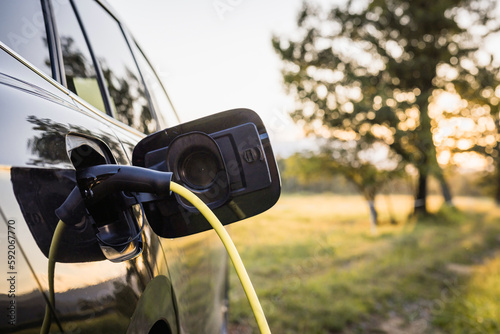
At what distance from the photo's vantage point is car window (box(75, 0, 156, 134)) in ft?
5.33

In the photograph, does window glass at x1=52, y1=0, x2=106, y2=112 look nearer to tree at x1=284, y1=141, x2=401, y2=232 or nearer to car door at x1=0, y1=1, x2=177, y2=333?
car door at x1=0, y1=1, x2=177, y2=333

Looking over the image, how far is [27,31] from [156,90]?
1238 mm

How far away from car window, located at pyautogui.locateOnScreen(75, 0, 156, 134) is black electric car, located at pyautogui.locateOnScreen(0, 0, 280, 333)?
0.05 feet

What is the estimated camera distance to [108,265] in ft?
2.86

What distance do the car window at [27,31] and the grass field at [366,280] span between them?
358 centimetres

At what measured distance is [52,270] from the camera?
2.37 ft

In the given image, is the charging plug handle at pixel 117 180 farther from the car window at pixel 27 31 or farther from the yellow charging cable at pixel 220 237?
the car window at pixel 27 31

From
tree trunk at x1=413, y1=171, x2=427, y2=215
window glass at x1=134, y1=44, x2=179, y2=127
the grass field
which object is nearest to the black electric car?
window glass at x1=134, y1=44, x2=179, y2=127

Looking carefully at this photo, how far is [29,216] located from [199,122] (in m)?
0.47

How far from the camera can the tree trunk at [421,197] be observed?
1695 cm

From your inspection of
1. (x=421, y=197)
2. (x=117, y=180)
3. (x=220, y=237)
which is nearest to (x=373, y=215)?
(x=421, y=197)

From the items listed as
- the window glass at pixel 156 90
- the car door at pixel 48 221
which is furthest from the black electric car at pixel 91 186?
the window glass at pixel 156 90

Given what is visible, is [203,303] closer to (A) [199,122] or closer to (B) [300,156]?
(A) [199,122]

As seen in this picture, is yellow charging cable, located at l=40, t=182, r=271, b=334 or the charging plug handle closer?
yellow charging cable, located at l=40, t=182, r=271, b=334
